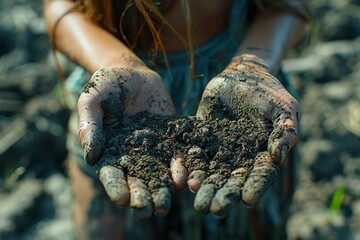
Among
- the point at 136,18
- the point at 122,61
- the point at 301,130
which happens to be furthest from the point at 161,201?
the point at 301,130

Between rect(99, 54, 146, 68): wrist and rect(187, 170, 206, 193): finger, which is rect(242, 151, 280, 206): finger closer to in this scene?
rect(187, 170, 206, 193): finger

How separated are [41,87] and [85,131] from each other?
144 cm

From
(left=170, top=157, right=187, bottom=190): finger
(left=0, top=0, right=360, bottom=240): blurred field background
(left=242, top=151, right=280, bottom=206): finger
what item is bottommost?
(left=0, top=0, right=360, bottom=240): blurred field background

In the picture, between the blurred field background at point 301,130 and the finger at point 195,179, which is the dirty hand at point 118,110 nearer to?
the finger at point 195,179

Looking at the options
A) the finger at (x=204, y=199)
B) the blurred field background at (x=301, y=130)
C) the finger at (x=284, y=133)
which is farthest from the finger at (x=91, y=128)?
the blurred field background at (x=301, y=130)

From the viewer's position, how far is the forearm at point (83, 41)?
1.63m

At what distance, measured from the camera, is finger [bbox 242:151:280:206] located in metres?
1.29

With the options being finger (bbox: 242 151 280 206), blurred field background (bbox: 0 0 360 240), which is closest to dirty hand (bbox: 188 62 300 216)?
finger (bbox: 242 151 280 206)

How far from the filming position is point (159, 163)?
1.42m

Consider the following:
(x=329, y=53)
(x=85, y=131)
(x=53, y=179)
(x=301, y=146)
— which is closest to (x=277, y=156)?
(x=85, y=131)

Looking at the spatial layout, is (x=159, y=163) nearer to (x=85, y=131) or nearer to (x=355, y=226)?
(x=85, y=131)

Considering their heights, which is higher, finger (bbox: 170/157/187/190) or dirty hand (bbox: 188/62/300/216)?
dirty hand (bbox: 188/62/300/216)

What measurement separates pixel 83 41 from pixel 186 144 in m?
0.45

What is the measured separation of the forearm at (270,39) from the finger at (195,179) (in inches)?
14.4
